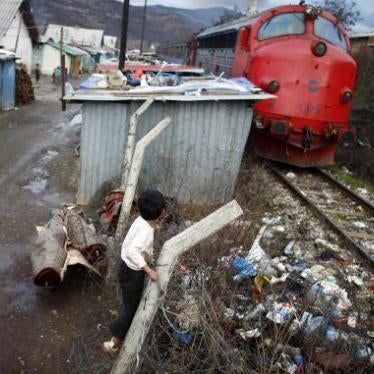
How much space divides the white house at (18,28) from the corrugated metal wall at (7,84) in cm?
578

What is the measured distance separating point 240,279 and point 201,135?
3569 millimetres

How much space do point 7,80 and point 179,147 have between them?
13959 mm

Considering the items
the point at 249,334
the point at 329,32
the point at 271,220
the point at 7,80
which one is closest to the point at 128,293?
the point at 249,334

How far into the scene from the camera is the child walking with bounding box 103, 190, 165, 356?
3.74m

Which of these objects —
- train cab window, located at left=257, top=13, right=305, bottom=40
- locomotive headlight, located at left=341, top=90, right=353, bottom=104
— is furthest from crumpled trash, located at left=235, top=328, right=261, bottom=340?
train cab window, located at left=257, top=13, right=305, bottom=40

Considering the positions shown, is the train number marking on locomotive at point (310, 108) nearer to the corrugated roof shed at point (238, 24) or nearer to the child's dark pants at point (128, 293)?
the corrugated roof shed at point (238, 24)

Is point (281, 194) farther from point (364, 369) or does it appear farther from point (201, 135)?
point (364, 369)

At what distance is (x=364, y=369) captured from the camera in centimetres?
373

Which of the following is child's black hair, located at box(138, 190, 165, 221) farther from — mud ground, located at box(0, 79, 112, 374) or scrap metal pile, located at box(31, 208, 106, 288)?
scrap metal pile, located at box(31, 208, 106, 288)

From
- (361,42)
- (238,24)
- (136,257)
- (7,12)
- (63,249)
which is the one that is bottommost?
(63,249)

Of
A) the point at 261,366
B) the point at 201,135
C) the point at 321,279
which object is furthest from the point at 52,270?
the point at 201,135

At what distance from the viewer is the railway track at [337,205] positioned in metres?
7.32

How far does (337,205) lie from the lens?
9.03 m

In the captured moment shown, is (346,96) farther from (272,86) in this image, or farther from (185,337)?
(185,337)
